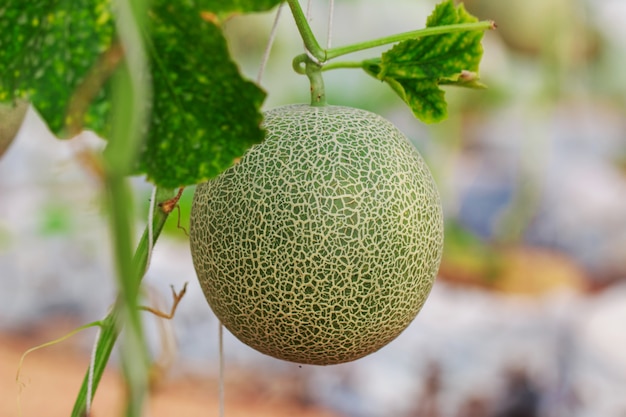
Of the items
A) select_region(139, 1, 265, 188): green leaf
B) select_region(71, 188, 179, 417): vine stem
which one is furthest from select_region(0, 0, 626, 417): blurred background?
select_region(139, 1, 265, 188): green leaf

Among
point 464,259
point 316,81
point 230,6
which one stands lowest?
point 464,259

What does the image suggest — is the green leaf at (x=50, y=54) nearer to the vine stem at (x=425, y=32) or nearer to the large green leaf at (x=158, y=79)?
the large green leaf at (x=158, y=79)

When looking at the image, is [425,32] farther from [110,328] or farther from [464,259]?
[464,259]

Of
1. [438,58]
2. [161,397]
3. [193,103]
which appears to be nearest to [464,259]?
[161,397]

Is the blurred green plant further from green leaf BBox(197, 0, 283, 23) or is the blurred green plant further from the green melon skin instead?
the green melon skin

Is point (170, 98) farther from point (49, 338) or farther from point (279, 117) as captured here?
point (49, 338)

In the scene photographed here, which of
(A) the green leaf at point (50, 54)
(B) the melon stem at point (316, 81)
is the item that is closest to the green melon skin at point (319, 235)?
(B) the melon stem at point (316, 81)
